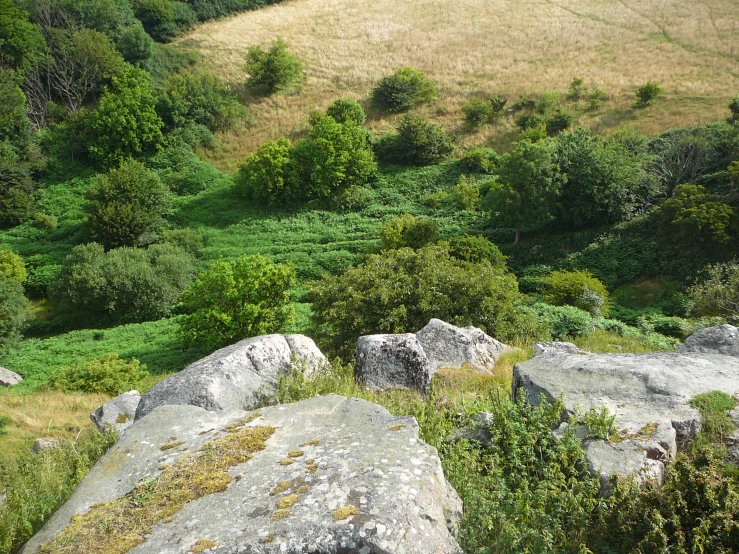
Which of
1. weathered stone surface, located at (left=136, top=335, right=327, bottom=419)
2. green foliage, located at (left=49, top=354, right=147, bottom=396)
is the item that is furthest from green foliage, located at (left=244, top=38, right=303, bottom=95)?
weathered stone surface, located at (left=136, top=335, right=327, bottom=419)

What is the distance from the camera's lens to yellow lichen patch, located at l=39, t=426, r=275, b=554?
4520 mm

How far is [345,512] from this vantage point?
14.5ft

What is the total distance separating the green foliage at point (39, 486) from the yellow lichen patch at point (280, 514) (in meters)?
2.56

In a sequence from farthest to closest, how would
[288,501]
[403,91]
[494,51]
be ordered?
[494,51], [403,91], [288,501]

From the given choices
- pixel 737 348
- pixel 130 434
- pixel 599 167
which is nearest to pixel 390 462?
pixel 130 434

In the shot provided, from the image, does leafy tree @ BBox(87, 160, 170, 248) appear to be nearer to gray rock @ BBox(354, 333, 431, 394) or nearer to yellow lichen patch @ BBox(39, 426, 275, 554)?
gray rock @ BBox(354, 333, 431, 394)

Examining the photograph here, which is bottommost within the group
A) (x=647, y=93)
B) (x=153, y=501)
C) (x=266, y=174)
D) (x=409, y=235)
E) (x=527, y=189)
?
(x=409, y=235)

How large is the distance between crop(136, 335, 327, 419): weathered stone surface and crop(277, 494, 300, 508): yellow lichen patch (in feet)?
11.3

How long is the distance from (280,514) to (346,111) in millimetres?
56015

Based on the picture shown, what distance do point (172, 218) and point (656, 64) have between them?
5764 cm

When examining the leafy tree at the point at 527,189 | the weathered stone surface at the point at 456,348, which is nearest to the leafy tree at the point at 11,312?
the weathered stone surface at the point at 456,348

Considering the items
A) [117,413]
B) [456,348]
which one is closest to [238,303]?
[117,413]

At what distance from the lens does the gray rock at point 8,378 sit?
26811mm

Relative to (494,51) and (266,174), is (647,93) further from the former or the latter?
(266,174)
